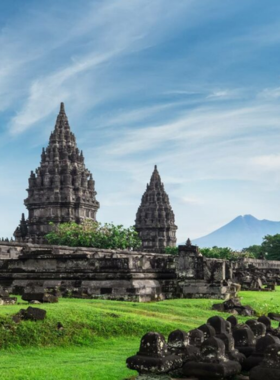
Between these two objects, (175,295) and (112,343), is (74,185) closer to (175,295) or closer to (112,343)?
(175,295)

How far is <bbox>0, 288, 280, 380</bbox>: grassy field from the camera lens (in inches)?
338

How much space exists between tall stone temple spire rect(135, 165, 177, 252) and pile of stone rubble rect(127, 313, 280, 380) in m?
101

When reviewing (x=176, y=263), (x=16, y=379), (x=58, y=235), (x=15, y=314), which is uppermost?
(x=58, y=235)

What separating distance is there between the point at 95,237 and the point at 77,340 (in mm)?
56180

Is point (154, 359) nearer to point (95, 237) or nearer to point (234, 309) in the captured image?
point (234, 309)

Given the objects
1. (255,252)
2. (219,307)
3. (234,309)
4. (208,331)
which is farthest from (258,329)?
(255,252)

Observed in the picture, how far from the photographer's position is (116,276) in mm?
20297

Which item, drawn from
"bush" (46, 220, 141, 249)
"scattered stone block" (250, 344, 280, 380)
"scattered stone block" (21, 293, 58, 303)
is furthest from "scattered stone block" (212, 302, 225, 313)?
"bush" (46, 220, 141, 249)

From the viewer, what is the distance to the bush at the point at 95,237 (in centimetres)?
6681

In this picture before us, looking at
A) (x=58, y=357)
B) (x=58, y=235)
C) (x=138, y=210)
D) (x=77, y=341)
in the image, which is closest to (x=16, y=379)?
(x=58, y=357)

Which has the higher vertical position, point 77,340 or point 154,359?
point 154,359

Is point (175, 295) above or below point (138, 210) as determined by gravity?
below

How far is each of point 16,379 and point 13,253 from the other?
23.8 metres

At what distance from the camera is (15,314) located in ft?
39.8
